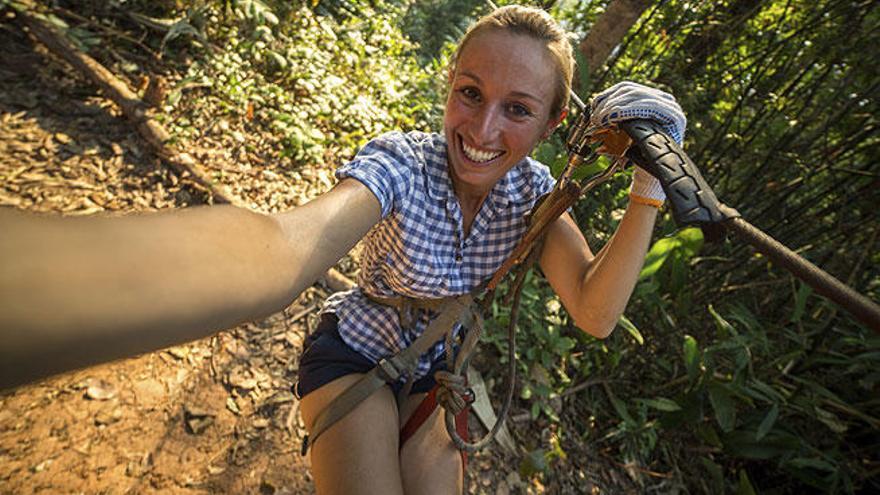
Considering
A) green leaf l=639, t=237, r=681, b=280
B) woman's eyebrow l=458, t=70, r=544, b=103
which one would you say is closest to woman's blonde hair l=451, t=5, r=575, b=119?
woman's eyebrow l=458, t=70, r=544, b=103

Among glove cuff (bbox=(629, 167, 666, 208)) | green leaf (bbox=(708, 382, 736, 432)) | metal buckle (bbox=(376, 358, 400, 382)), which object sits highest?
glove cuff (bbox=(629, 167, 666, 208))

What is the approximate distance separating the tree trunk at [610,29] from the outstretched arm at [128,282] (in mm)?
3519

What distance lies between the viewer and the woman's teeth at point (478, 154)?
4.86 feet

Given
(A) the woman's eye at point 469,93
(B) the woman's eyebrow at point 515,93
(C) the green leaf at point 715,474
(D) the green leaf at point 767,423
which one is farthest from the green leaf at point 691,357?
(A) the woman's eye at point 469,93

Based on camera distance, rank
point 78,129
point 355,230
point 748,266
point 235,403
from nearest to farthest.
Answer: point 355,230 → point 235,403 → point 78,129 → point 748,266

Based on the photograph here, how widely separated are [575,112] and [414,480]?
10.1 feet

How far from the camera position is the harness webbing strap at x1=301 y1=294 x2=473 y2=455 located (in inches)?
57.0

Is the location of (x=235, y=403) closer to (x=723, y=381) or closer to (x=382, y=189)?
(x=382, y=189)

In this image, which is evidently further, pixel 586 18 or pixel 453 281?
pixel 586 18

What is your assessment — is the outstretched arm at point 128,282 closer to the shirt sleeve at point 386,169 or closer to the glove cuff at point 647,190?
the shirt sleeve at point 386,169

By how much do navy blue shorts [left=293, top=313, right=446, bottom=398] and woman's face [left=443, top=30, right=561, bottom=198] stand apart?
77cm

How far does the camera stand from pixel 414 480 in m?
1.48

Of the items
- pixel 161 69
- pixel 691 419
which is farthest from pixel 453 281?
pixel 161 69

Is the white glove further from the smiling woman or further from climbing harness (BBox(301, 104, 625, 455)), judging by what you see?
climbing harness (BBox(301, 104, 625, 455))
